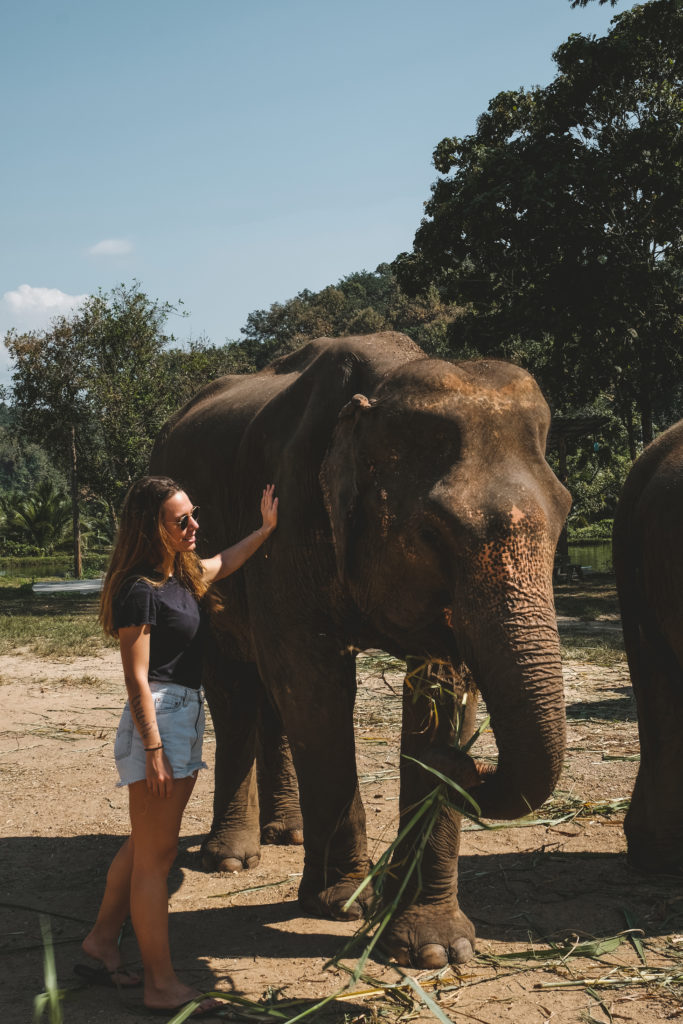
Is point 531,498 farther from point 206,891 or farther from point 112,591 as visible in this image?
point 206,891

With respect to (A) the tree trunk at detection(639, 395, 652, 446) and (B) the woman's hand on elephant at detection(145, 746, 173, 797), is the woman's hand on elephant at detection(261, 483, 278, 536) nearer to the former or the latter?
(B) the woman's hand on elephant at detection(145, 746, 173, 797)

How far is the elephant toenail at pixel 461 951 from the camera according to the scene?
155 inches

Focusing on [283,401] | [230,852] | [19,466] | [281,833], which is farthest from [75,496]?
[19,466]

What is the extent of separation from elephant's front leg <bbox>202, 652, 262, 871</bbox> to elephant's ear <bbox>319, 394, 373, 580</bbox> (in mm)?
1965

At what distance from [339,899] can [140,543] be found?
1972mm

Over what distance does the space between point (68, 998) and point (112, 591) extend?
1.54 meters

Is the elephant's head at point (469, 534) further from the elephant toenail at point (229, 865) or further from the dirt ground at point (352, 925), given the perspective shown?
the elephant toenail at point (229, 865)

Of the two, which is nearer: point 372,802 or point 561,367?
point 372,802

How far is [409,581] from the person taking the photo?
380cm

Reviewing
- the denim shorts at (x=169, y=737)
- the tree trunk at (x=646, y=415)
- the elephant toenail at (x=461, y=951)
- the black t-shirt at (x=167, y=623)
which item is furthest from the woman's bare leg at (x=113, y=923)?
the tree trunk at (x=646, y=415)

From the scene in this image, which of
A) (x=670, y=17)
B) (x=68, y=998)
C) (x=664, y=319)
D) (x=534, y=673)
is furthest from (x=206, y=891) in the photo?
(x=670, y=17)

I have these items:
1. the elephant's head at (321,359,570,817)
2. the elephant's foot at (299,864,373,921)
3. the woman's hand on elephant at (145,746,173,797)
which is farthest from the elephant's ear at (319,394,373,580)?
the elephant's foot at (299,864,373,921)

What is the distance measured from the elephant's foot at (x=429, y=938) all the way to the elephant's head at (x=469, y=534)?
92cm

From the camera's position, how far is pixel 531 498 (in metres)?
3.50
